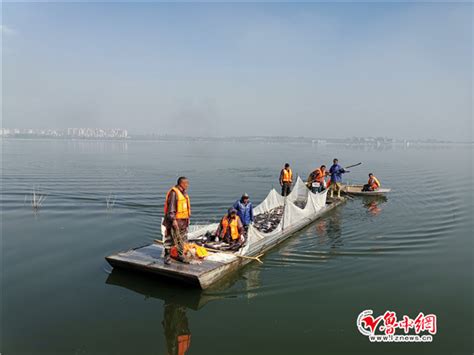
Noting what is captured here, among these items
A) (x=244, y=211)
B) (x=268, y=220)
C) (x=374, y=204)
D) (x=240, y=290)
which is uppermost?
(x=244, y=211)

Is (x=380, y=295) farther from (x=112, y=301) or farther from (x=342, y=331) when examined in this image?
(x=112, y=301)

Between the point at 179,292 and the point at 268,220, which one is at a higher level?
the point at 268,220

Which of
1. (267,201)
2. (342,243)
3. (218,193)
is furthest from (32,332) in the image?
(218,193)

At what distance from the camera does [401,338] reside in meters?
7.25

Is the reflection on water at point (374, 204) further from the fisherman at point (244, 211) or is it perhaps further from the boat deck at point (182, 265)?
the boat deck at point (182, 265)

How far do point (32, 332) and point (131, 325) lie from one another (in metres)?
1.80

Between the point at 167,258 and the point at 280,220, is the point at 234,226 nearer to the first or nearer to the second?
the point at 167,258

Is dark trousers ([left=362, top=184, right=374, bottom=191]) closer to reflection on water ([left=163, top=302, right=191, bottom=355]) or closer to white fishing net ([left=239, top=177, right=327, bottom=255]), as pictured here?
white fishing net ([left=239, top=177, right=327, bottom=255])

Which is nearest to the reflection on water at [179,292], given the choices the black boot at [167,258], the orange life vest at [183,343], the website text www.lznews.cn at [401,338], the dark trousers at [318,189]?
the orange life vest at [183,343]

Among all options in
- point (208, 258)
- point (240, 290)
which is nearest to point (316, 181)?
point (208, 258)

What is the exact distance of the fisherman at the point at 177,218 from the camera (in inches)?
327

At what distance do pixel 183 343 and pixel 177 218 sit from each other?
271cm
